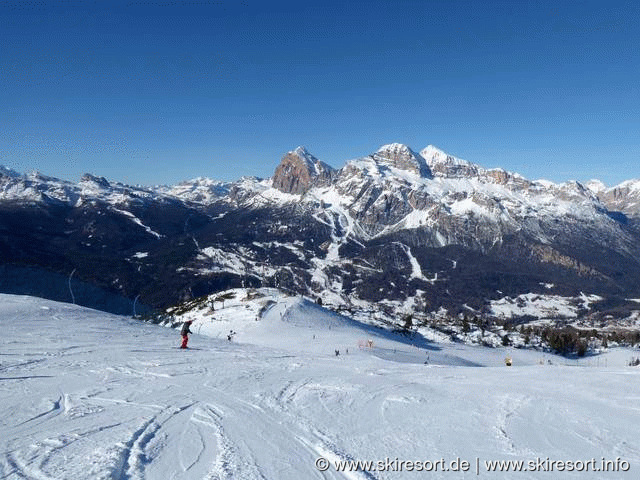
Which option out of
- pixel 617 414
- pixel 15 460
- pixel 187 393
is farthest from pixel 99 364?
pixel 617 414

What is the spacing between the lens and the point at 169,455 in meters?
8.35

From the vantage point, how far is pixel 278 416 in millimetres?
11336

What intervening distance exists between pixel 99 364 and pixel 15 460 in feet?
31.3

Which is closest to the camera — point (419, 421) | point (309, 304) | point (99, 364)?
point (419, 421)

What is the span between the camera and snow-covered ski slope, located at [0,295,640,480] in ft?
26.7

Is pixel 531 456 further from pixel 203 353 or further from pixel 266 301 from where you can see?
pixel 266 301

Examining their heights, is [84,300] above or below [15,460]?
below

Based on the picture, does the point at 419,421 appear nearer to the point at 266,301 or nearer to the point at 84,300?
the point at 266,301

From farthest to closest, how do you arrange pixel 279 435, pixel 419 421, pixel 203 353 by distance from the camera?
pixel 203 353
pixel 419 421
pixel 279 435

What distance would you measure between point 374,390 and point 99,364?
10130mm

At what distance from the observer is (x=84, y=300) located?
569 ft

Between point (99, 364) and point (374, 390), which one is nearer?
point (374, 390)

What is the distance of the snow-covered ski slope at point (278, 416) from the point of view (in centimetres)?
815

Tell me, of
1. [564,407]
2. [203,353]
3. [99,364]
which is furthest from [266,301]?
[564,407]
